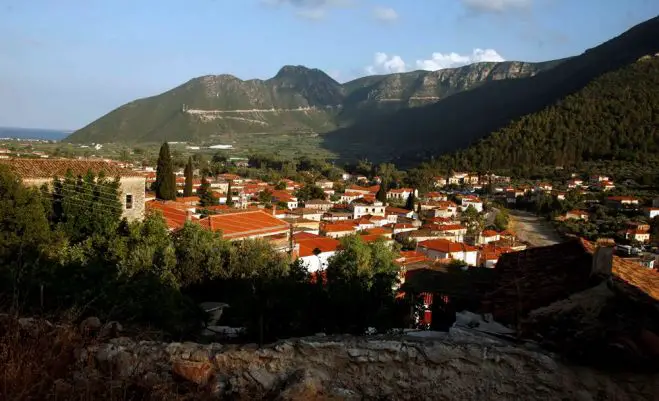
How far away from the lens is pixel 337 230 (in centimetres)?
3884

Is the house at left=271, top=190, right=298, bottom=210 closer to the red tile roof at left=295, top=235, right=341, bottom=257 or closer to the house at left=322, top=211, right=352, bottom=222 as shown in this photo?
the house at left=322, top=211, right=352, bottom=222

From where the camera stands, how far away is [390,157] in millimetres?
134375

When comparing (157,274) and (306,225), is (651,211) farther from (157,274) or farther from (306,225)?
(157,274)

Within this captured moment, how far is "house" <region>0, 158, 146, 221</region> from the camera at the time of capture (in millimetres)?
17531

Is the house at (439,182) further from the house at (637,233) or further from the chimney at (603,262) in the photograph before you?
the chimney at (603,262)

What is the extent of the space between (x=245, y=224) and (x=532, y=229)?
30.1m

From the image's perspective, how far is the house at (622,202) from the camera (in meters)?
48.4

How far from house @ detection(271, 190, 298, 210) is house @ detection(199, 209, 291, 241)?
967 inches

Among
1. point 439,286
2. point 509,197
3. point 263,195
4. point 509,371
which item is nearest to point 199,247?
point 439,286

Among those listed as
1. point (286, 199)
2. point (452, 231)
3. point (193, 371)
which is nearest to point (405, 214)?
point (452, 231)

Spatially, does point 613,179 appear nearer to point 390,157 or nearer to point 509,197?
point 509,197

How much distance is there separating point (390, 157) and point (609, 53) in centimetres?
5396

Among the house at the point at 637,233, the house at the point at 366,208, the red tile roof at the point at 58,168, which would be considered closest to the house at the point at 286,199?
the house at the point at 366,208

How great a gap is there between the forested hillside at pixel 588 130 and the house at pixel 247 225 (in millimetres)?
56510
